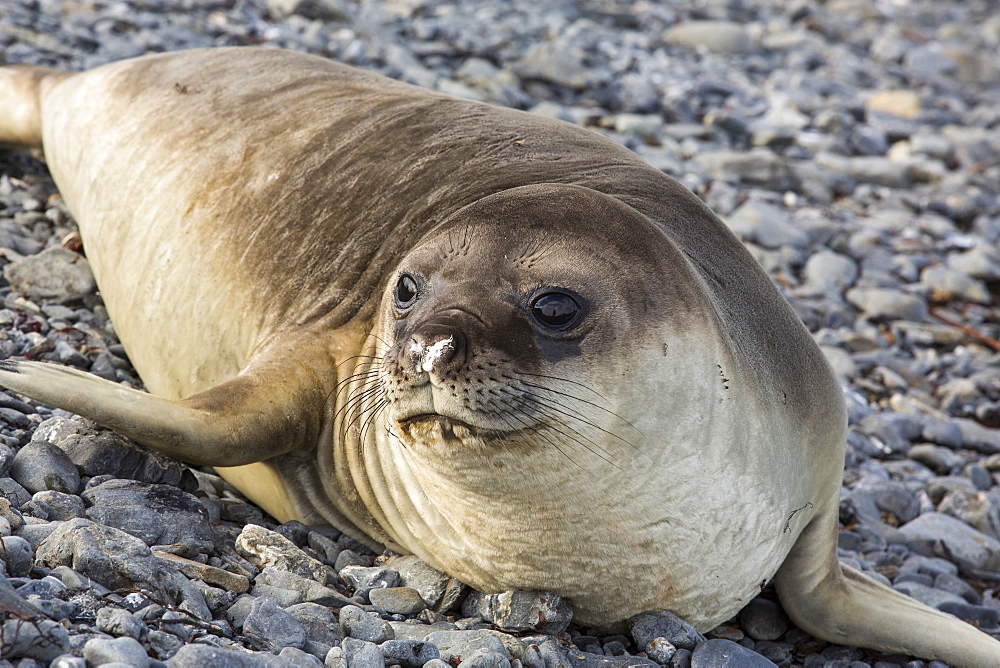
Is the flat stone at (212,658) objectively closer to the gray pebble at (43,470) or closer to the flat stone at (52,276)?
the gray pebble at (43,470)

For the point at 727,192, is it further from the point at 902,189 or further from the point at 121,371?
the point at 121,371

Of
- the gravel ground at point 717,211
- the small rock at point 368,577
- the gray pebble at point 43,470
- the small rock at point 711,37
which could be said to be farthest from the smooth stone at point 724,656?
the small rock at point 711,37

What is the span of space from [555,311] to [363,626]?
0.96 metres

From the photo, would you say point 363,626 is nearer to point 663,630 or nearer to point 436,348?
point 436,348

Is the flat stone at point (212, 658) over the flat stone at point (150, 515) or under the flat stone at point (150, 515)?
over

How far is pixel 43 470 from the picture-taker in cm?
315

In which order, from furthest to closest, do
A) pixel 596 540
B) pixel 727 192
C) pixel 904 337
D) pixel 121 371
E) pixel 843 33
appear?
pixel 843 33 → pixel 727 192 → pixel 904 337 → pixel 121 371 → pixel 596 540

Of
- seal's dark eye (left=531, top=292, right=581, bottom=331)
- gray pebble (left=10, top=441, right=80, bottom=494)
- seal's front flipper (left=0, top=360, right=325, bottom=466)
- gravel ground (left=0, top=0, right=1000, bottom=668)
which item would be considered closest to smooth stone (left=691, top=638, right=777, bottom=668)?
gravel ground (left=0, top=0, right=1000, bottom=668)

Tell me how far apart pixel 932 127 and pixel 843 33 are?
3.34 m

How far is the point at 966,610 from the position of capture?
405 centimetres

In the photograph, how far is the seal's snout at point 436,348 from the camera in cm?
265

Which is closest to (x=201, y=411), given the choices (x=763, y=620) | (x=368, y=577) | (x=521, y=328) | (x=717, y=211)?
(x=368, y=577)

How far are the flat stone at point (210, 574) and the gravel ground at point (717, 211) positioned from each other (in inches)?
0.6

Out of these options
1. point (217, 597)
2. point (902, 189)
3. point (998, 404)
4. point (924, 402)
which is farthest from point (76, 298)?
point (902, 189)
